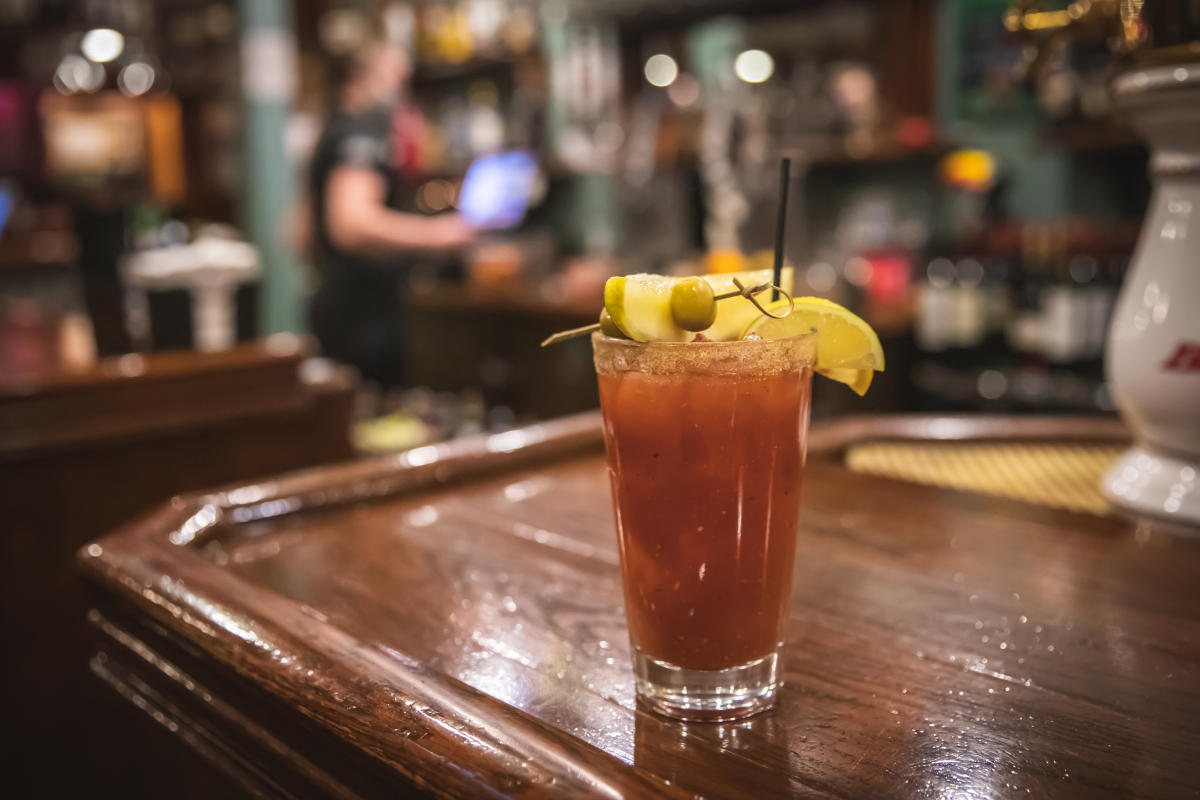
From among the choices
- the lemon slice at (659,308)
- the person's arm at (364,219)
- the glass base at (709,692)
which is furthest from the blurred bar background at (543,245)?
the lemon slice at (659,308)

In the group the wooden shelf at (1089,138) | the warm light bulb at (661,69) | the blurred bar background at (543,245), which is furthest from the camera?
the warm light bulb at (661,69)

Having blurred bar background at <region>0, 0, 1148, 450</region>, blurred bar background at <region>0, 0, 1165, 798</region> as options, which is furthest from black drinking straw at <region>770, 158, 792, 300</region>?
blurred bar background at <region>0, 0, 1148, 450</region>

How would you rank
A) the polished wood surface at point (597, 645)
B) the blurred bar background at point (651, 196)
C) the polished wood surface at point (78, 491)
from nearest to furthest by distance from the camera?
1. the polished wood surface at point (597, 645)
2. the polished wood surface at point (78, 491)
3. the blurred bar background at point (651, 196)

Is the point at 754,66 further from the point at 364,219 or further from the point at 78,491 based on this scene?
the point at 78,491

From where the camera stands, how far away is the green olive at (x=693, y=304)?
580 millimetres

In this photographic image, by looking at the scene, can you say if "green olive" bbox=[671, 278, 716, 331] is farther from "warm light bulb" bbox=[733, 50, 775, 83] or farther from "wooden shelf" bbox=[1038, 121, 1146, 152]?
"warm light bulb" bbox=[733, 50, 775, 83]

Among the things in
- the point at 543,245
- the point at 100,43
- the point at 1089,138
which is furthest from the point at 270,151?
the point at 1089,138

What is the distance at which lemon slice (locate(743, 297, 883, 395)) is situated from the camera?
0.63 m

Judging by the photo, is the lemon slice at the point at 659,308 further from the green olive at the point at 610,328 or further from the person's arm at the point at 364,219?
the person's arm at the point at 364,219

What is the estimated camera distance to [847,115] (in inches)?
164

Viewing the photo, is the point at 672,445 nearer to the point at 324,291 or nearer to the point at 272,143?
the point at 324,291

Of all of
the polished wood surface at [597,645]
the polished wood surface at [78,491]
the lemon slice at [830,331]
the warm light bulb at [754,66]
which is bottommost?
the polished wood surface at [78,491]

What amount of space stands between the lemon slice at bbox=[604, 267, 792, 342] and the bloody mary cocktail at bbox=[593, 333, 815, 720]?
1 centimetres

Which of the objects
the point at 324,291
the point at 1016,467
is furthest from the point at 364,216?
the point at 1016,467
